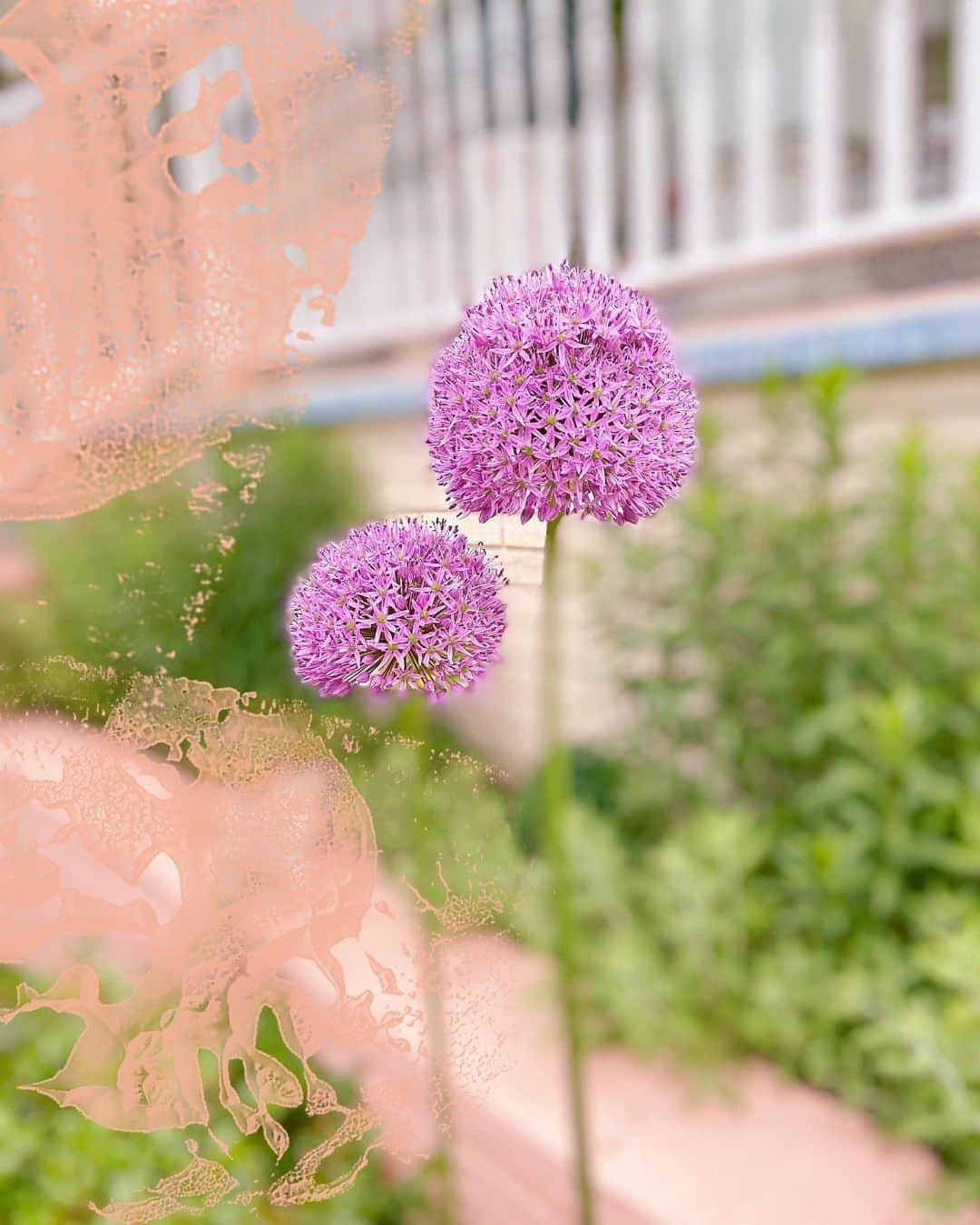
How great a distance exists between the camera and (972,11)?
1.00m

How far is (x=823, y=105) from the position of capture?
1.01 meters

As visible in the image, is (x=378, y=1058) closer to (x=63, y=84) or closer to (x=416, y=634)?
(x=416, y=634)

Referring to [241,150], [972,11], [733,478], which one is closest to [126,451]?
[241,150]

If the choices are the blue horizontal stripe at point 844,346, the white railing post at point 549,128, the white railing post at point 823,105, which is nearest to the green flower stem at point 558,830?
the white railing post at point 549,128

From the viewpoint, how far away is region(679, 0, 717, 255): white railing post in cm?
96

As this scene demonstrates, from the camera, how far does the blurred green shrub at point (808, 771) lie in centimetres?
80

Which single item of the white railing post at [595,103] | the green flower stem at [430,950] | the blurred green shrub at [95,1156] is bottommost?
the blurred green shrub at [95,1156]

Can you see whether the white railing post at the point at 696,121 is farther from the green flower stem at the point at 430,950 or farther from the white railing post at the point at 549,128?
the green flower stem at the point at 430,950

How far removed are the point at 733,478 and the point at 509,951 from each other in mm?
747

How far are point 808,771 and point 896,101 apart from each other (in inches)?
27.3

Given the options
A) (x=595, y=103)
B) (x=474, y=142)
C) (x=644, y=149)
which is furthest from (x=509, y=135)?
(x=644, y=149)
